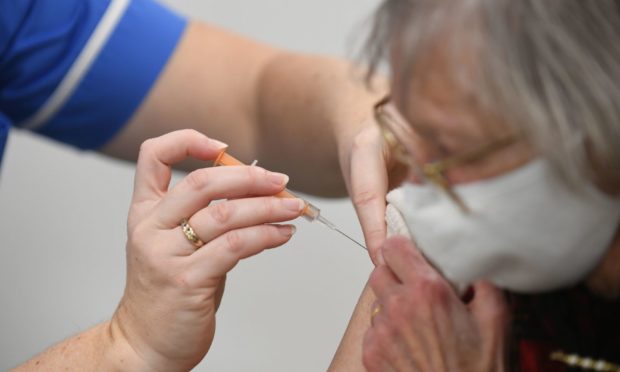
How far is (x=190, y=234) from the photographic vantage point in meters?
1.09

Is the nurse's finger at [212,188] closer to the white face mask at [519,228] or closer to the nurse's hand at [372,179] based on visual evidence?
the nurse's hand at [372,179]

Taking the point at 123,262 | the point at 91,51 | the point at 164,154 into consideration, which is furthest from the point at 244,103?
the point at 123,262

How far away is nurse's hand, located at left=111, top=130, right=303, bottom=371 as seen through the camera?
1.08 m

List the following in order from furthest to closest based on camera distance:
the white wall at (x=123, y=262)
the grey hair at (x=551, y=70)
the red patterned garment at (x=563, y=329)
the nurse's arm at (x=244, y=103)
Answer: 1. the white wall at (x=123, y=262)
2. the nurse's arm at (x=244, y=103)
3. the red patterned garment at (x=563, y=329)
4. the grey hair at (x=551, y=70)

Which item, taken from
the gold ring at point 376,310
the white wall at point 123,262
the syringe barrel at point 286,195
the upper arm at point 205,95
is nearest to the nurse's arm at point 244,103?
the upper arm at point 205,95

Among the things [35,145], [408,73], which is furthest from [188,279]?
[35,145]

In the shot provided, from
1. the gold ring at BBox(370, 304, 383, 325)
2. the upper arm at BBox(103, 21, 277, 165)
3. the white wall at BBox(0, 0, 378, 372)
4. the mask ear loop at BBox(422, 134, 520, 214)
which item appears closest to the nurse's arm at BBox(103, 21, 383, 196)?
the upper arm at BBox(103, 21, 277, 165)

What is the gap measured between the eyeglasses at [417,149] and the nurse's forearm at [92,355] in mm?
471

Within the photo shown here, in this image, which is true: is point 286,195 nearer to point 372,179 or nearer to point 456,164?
point 372,179

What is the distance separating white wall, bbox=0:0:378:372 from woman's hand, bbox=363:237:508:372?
3.32 feet

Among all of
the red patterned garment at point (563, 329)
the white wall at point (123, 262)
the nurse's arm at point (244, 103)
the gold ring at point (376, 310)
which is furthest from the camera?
the white wall at point (123, 262)

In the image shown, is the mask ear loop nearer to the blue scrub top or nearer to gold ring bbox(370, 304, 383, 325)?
gold ring bbox(370, 304, 383, 325)

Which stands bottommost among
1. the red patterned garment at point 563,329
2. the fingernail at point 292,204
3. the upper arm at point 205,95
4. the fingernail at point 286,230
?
the upper arm at point 205,95

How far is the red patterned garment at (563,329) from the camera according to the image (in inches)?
33.4
